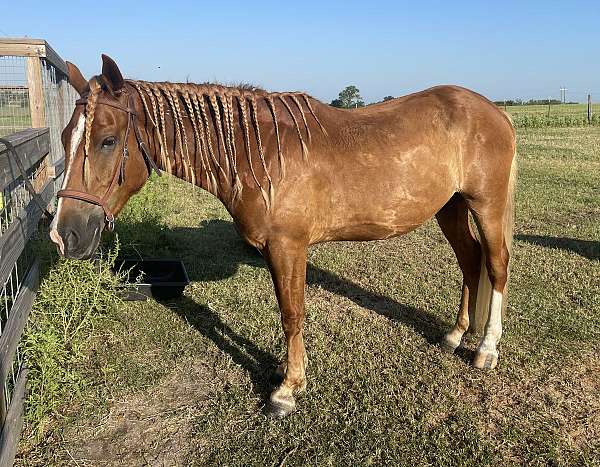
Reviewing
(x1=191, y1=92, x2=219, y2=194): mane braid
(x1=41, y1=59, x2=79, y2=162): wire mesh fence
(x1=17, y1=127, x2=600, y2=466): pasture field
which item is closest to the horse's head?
(x1=191, y1=92, x2=219, y2=194): mane braid

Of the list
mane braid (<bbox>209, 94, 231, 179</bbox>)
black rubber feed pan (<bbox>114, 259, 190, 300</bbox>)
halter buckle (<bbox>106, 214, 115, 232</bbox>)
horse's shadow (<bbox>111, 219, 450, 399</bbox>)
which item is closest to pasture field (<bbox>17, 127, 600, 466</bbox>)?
horse's shadow (<bbox>111, 219, 450, 399</bbox>)

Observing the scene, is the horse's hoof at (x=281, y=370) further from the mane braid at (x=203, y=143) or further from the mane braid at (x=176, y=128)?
the mane braid at (x=176, y=128)

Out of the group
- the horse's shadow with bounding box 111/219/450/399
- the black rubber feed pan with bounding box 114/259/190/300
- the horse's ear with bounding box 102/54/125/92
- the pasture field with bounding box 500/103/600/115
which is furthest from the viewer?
the pasture field with bounding box 500/103/600/115

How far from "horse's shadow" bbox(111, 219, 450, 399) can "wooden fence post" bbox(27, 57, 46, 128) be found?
1493mm

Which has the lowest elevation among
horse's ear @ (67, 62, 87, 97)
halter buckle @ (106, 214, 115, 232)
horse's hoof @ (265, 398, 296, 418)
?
horse's hoof @ (265, 398, 296, 418)

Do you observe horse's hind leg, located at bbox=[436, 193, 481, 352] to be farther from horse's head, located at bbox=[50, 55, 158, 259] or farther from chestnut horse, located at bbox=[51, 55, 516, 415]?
horse's head, located at bbox=[50, 55, 158, 259]

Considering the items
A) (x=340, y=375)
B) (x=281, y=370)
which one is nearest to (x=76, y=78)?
(x=281, y=370)

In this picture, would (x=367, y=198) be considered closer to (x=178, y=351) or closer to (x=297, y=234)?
(x=297, y=234)

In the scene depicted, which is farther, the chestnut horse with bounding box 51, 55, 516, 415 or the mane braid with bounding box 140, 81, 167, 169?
the mane braid with bounding box 140, 81, 167, 169

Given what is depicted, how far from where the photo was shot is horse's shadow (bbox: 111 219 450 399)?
12.3ft

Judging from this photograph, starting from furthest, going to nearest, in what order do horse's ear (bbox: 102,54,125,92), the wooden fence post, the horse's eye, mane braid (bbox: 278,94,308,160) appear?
the wooden fence post
mane braid (bbox: 278,94,308,160)
the horse's eye
horse's ear (bbox: 102,54,125,92)

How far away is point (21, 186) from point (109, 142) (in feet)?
5.72

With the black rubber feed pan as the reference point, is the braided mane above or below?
above

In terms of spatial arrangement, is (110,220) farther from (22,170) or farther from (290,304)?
(290,304)
